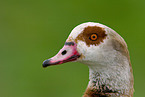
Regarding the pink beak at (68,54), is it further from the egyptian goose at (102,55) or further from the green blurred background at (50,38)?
the green blurred background at (50,38)

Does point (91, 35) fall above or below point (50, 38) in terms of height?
below

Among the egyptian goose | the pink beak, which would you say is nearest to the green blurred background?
the egyptian goose

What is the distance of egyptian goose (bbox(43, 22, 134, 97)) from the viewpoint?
9.25 ft

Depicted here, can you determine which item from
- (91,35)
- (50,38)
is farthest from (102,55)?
(50,38)

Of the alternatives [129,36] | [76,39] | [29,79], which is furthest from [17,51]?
[76,39]

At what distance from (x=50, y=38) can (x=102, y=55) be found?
498 cm

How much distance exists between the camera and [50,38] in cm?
777

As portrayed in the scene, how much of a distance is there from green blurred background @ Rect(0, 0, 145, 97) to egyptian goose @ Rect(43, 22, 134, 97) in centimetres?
273

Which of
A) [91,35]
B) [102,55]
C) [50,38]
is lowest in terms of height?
[102,55]

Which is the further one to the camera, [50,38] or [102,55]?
[50,38]

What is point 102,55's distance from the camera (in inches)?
112

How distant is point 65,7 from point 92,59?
6537mm

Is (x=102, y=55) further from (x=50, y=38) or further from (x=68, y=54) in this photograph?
(x=50, y=38)

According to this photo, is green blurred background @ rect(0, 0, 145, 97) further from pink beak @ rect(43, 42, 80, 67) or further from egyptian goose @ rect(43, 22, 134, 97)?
pink beak @ rect(43, 42, 80, 67)
